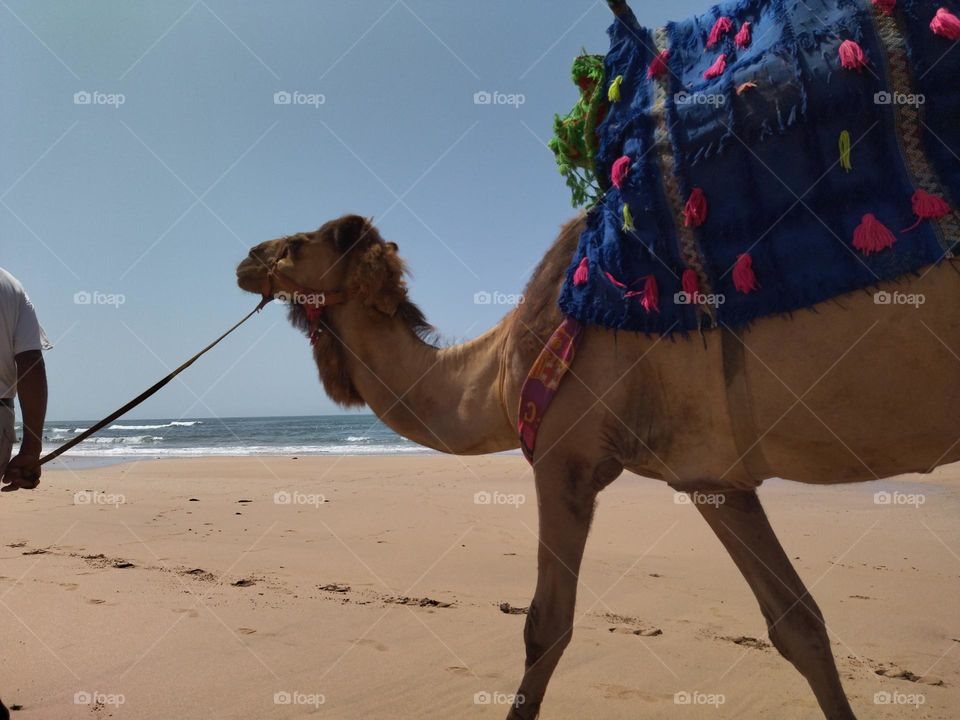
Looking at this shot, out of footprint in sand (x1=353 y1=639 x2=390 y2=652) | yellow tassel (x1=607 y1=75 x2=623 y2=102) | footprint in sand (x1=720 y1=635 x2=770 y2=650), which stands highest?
yellow tassel (x1=607 y1=75 x2=623 y2=102)

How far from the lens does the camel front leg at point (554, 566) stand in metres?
3.14

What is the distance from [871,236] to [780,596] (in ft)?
5.99

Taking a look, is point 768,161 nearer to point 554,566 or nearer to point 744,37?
point 744,37

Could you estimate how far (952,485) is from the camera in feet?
40.9

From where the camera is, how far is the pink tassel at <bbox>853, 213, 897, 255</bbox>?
7.70ft

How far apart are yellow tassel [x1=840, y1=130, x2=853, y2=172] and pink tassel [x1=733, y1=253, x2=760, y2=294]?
43 centimetres

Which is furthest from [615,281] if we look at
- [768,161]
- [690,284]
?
[768,161]

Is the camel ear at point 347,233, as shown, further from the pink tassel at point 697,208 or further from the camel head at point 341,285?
the pink tassel at point 697,208

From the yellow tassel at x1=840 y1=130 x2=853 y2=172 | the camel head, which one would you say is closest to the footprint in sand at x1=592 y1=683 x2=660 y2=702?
the camel head

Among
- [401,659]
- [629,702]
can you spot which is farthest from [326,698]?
[629,702]

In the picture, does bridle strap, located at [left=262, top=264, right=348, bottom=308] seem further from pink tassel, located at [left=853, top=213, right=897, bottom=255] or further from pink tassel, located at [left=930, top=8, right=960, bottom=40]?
pink tassel, located at [left=930, top=8, right=960, bottom=40]

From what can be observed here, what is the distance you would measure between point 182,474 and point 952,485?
17.2 metres

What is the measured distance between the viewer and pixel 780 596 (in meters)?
3.40

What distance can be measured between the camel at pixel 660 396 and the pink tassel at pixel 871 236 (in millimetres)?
136
